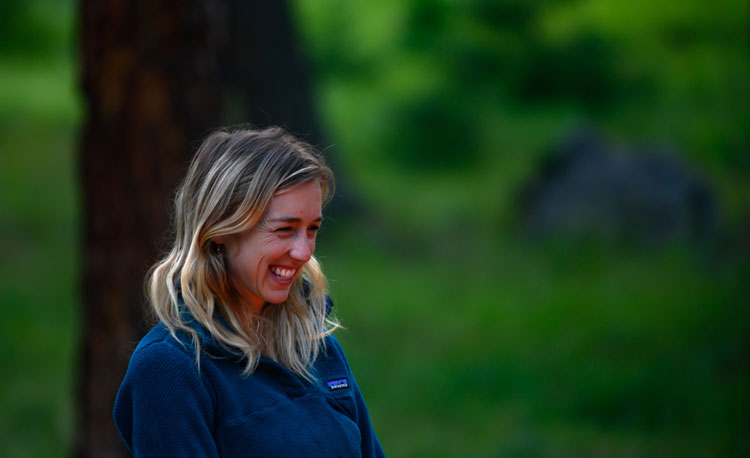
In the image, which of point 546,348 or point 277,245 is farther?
point 546,348

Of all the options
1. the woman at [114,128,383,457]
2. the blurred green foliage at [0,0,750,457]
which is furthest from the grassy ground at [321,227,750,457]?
the woman at [114,128,383,457]

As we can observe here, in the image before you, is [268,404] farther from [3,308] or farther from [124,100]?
[3,308]

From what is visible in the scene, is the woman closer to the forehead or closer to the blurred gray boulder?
the forehead

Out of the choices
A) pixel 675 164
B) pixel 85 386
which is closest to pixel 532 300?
pixel 675 164

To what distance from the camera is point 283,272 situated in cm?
225

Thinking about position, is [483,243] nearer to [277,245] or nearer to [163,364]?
[277,245]

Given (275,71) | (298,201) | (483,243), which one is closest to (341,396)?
(298,201)

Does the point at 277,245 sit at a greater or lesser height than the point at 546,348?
greater

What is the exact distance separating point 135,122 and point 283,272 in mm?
2923

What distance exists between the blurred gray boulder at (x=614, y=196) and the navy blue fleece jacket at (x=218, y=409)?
847cm

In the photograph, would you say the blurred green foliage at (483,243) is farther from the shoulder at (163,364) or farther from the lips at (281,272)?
the shoulder at (163,364)

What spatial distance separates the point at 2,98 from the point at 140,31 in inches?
406

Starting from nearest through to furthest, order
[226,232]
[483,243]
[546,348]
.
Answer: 1. [226,232]
2. [546,348]
3. [483,243]

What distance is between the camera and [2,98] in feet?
46.2
